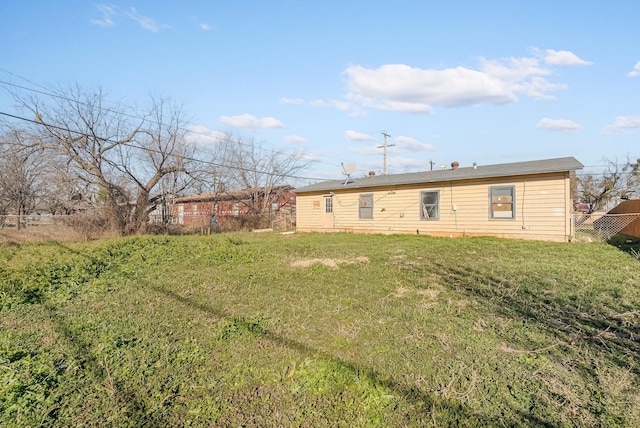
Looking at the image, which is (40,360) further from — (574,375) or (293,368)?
(574,375)

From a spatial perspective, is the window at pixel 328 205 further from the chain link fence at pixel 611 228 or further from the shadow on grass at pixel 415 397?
the shadow on grass at pixel 415 397

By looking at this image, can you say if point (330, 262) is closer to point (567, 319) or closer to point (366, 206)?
point (567, 319)

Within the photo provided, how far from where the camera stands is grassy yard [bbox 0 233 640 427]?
239 centimetres

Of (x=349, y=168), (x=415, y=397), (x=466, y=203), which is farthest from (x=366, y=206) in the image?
(x=415, y=397)

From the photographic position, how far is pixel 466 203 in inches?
490

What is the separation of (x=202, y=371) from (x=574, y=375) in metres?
3.11

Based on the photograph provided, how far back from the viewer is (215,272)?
21.7 ft

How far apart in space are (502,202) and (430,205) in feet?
8.40

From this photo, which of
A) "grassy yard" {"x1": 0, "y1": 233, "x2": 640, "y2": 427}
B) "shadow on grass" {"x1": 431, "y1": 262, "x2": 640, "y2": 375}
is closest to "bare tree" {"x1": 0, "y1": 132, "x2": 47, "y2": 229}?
"grassy yard" {"x1": 0, "y1": 233, "x2": 640, "y2": 427}

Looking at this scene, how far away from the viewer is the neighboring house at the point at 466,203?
35.1 ft

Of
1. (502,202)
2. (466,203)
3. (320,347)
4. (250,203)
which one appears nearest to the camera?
(320,347)

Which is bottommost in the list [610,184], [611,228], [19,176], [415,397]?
[415,397]

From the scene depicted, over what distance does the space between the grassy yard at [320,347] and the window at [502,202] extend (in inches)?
199

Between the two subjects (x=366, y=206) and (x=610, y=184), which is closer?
(x=366, y=206)
